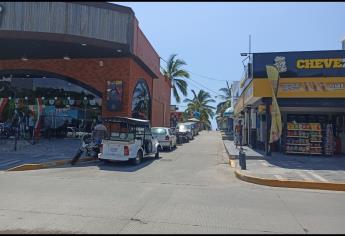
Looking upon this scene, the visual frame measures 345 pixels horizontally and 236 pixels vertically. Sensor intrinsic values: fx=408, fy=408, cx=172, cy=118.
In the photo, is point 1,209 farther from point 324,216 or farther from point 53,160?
point 53,160

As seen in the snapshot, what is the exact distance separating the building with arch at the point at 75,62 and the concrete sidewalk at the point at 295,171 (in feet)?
29.5

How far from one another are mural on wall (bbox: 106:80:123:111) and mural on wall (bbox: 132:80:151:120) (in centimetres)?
200

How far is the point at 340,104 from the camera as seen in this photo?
20.5m

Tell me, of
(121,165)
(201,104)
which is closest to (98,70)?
(121,165)

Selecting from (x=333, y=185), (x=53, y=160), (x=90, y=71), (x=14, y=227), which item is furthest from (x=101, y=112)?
(x=14, y=227)

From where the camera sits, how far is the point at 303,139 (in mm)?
22141

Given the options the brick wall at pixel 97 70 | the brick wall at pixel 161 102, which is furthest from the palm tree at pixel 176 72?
the brick wall at pixel 97 70

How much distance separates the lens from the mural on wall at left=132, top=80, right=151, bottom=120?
2836 cm

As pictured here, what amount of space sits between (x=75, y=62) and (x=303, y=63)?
48.0ft

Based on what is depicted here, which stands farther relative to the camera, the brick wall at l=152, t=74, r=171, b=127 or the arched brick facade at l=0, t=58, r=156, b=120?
the brick wall at l=152, t=74, r=171, b=127

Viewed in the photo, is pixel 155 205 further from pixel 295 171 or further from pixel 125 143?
pixel 295 171

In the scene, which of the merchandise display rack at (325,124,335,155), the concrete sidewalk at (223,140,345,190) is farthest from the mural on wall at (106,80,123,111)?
the merchandise display rack at (325,124,335,155)

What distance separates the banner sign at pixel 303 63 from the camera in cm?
2003

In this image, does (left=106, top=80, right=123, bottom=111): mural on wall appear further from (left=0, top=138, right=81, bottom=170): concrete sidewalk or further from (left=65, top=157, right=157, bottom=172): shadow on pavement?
(left=65, top=157, right=157, bottom=172): shadow on pavement
